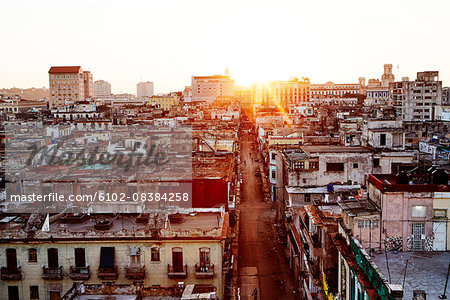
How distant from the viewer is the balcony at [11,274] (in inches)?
685

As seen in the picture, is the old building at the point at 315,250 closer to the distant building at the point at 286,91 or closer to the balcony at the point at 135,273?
the balcony at the point at 135,273

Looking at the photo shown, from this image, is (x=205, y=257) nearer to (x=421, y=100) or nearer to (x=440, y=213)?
(x=440, y=213)

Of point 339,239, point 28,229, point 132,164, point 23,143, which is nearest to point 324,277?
point 339,239

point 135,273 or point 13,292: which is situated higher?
point 135,273

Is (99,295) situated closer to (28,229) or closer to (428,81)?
(28,229)

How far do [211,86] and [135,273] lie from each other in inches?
7026

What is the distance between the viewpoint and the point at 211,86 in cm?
19312

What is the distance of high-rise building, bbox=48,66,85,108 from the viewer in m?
133

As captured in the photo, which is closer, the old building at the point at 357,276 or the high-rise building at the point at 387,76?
the old building at the point at 357,276

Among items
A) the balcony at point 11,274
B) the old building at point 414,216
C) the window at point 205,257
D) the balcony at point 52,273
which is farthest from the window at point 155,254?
the old building at point 414,216

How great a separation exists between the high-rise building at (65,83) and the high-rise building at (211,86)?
214 feet

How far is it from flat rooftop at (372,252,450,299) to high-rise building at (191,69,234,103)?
178685 mm

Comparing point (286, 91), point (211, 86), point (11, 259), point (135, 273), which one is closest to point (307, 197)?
point (135, 273)

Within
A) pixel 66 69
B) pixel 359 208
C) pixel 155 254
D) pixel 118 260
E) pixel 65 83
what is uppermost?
pixel 66 69
